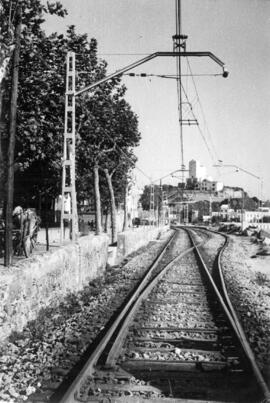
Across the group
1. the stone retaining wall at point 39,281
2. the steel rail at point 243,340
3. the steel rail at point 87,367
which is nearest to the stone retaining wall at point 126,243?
the stone retaining wall at point 39,281

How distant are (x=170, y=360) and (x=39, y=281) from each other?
3.18m

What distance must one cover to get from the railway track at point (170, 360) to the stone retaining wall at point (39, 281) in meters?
1.44

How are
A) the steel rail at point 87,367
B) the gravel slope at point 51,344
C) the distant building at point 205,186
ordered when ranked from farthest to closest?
1. the distant building at point 205,186
2. the gravel slope at point 51,344
3. the steel rail at point 87,367

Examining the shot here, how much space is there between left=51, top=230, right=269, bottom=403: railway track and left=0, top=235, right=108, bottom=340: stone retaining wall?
4.73 ft

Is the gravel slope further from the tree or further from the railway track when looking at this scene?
the tree

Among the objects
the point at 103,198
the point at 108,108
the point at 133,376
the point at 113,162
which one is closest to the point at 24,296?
the point at 133,376

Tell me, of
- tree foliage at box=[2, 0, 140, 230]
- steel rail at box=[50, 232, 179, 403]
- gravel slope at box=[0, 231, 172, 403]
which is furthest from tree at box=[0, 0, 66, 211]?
steel rail at box=[50, 232, 179, 403]

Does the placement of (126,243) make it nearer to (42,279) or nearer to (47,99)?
(47,99)

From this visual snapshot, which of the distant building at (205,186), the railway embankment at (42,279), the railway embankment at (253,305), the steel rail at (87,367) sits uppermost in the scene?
the distant building at (205,186)

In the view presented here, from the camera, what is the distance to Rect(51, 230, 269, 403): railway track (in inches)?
185

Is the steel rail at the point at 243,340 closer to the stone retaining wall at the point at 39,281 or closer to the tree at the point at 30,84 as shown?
the stone retaining wall at the point at 39,281

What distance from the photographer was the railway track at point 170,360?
15.5ft

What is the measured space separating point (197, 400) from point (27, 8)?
8354 mm

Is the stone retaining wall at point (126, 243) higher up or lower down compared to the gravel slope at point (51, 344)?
higher up
